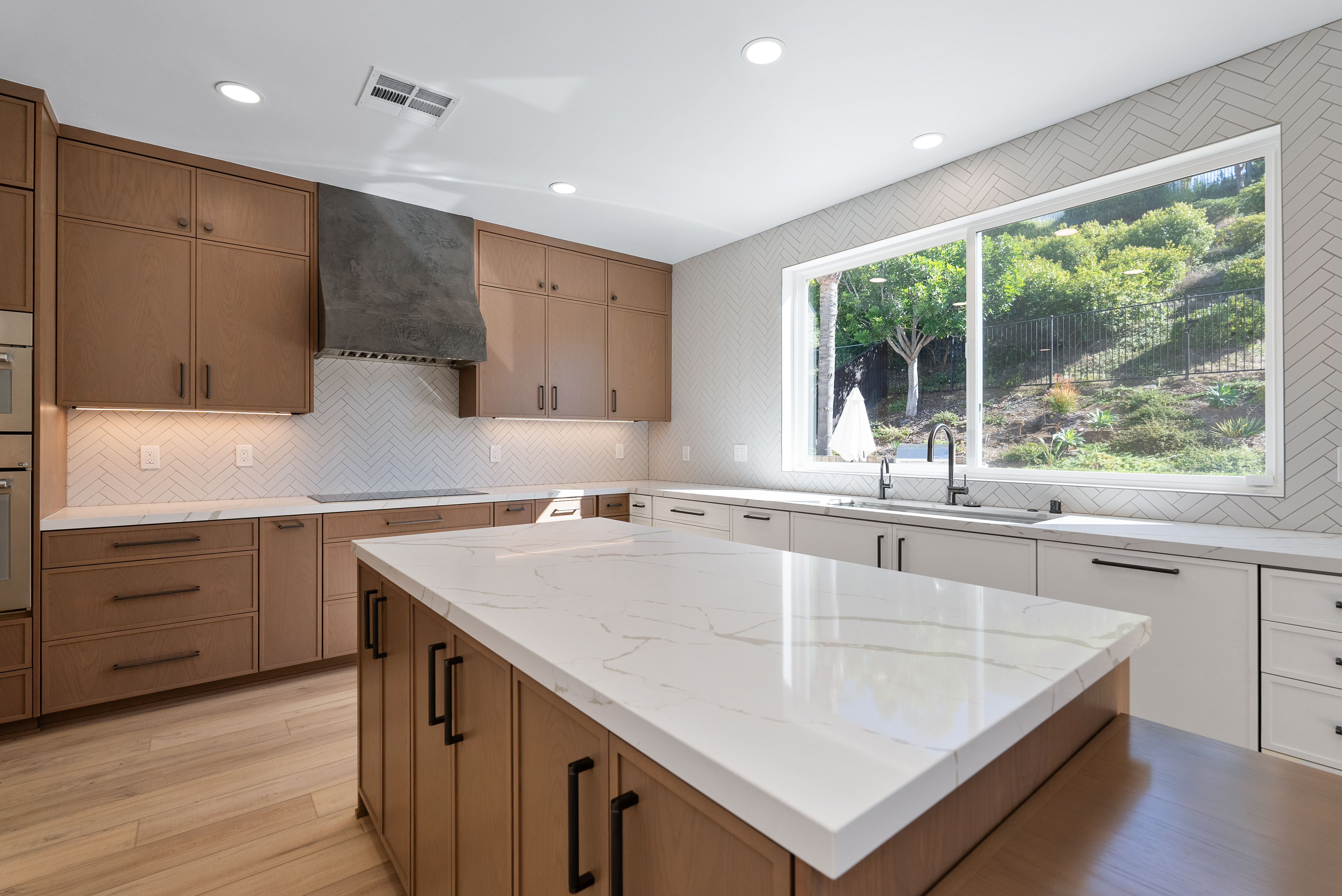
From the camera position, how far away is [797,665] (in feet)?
2.81

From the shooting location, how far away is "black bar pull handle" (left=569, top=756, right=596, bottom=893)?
2.65 feet

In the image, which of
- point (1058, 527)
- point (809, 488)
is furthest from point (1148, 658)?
point (809, 488)

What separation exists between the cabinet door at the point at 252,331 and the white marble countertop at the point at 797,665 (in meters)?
2.16

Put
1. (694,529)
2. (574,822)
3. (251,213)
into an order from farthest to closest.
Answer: (694,529), (251,213), (574,822)

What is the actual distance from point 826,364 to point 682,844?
3.56 metres

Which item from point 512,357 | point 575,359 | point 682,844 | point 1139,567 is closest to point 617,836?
point 682,844

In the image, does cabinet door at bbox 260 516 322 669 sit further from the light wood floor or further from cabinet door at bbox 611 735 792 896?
cabinet door at bbox 611 735 792 896

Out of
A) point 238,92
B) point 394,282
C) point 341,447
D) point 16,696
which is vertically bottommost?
point 16,696

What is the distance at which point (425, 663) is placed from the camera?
1.43 m

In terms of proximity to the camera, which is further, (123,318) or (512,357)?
(512,357)

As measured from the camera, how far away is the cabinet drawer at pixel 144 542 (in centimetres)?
258

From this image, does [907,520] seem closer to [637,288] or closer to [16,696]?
[637,288]

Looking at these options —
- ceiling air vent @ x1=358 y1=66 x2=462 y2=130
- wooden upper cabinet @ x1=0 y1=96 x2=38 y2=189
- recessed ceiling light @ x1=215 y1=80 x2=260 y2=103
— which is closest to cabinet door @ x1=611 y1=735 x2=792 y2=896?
ceiling air vent @ x1=358 y1=66 x2=462 y2=130

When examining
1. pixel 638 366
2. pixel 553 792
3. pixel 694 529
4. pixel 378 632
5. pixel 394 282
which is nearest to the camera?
pixel 553 792
